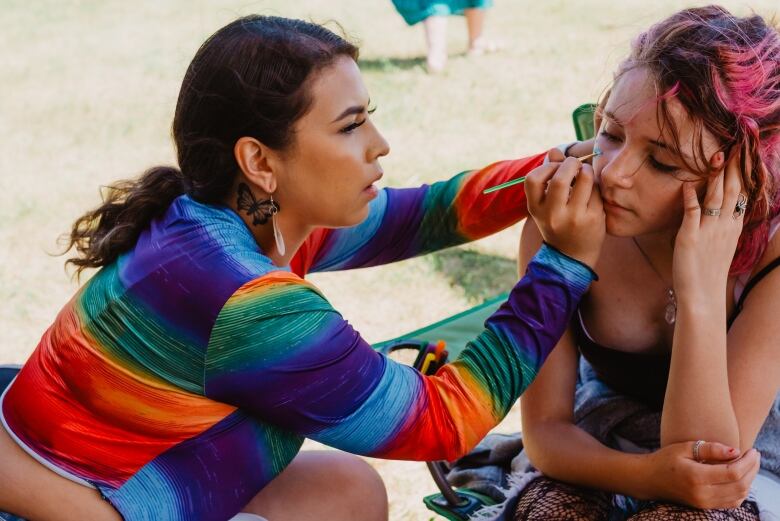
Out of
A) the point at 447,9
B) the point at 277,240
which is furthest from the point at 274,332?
the point at 447,9

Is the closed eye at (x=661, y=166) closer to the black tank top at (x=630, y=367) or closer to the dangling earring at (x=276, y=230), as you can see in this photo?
the black tank top at (x=630, y=367)

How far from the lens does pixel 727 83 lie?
1667 mm

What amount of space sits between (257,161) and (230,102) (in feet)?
0.36

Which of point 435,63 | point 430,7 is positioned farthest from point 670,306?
point 430,7

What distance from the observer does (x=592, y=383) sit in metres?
2.10

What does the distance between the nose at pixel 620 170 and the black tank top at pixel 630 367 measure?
36 centimetres

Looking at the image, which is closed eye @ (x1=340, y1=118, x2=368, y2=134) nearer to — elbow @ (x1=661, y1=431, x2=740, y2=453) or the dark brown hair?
the dark brown hair

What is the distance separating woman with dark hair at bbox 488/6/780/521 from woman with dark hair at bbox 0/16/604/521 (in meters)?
0.16

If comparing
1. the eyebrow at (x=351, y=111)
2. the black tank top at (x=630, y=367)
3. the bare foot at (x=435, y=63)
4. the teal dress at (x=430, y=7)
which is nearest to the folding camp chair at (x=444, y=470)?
the black tank top at (x=630, y=367)

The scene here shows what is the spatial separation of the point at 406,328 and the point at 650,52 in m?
2.39

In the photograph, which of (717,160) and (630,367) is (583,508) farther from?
(717,160)

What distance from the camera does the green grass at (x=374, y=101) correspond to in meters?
4.25

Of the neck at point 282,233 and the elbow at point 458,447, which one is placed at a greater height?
the neck at point 282,233

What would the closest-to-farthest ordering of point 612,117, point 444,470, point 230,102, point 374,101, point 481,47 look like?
point 230,102, point 612,117, point 444,470, point 374,101, point 481,47
